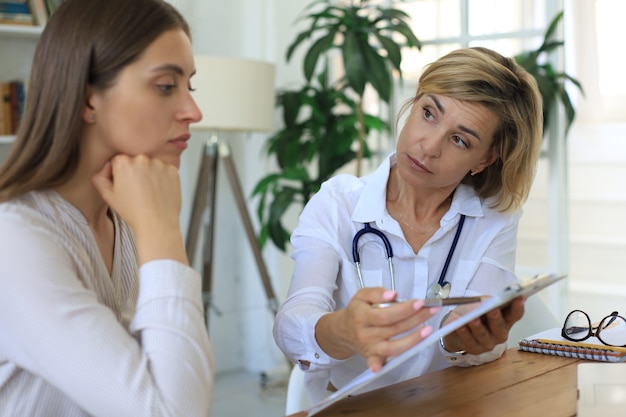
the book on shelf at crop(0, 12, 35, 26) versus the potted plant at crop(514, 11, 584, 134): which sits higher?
the book on shelf at crop(0, 12, 35, 26)

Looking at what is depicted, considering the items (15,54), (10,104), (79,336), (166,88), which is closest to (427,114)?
(166,88)

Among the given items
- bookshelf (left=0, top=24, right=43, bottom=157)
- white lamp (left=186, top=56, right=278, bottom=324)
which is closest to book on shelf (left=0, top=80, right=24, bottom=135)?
bookshelf (left=0, top=24, right=43, bottom=157)

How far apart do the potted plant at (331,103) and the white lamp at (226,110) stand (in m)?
0.16

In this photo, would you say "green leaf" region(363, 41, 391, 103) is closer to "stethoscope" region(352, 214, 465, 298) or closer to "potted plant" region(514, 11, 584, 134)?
"potted plant" region(514, 11, 584, 134)

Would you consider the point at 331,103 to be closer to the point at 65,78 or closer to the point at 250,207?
the point at 250,207

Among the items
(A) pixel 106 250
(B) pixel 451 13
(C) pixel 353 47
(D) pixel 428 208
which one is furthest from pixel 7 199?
(B) pixel 451 13

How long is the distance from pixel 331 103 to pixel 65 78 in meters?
2.72

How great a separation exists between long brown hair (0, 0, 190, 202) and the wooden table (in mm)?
518

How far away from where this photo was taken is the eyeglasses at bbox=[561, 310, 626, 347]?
1750mm

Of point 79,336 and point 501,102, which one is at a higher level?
point 501,102

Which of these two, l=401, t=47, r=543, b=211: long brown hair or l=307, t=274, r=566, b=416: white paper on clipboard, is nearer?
l=307, t=274, r=566, b=416: white paper on clipboard

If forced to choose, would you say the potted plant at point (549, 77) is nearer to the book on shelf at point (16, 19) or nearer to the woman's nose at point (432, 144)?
the woman's nose at point (432, 144)

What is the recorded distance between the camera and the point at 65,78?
3.84 ft

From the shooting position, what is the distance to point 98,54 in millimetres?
1173
